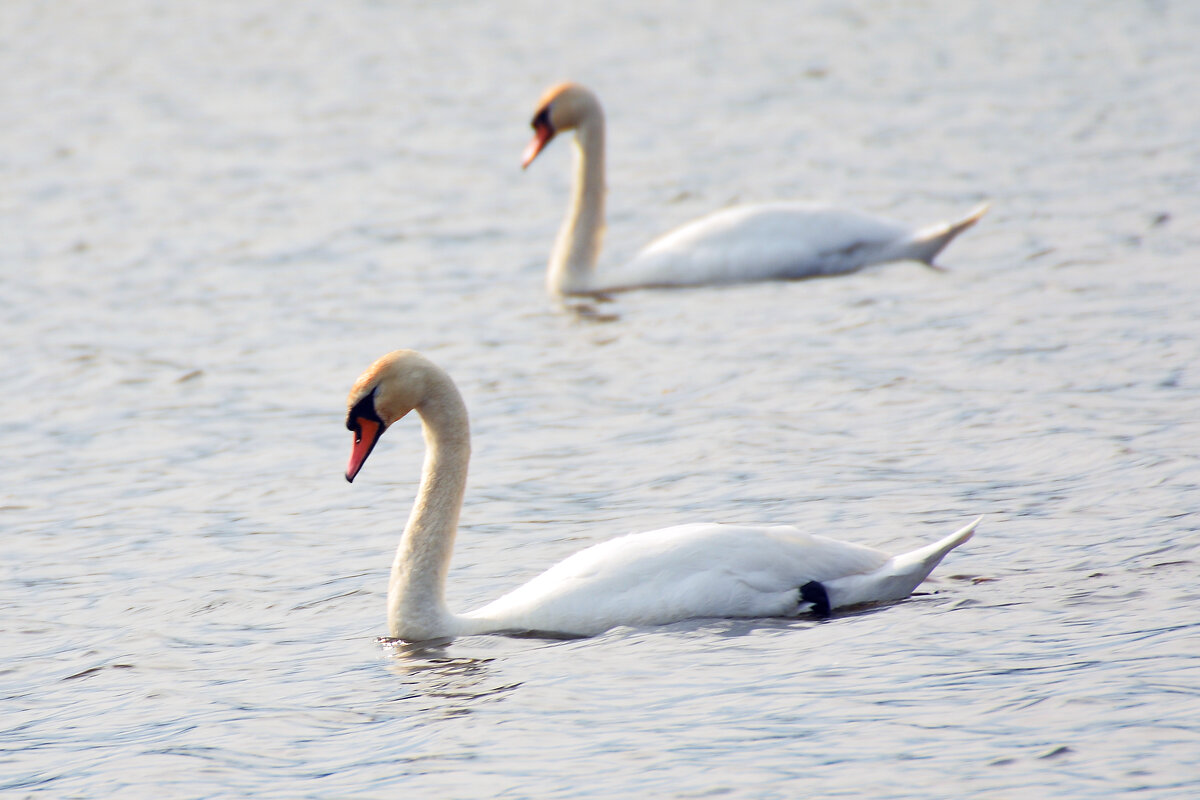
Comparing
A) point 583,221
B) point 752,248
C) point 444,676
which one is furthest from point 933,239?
point 444,676

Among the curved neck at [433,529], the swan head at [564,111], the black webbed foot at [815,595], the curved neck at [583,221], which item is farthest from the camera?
the swan head at [564,111]

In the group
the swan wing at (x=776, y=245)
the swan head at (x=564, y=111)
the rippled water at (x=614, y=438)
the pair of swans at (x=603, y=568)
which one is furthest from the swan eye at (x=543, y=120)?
the pair of swans at (x=603, y=568)

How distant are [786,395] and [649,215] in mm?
6777

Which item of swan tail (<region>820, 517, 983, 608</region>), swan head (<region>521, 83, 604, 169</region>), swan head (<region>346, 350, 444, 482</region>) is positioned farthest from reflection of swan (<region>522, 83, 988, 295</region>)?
swan tail (<region>820, 517, 983, 608</region>)

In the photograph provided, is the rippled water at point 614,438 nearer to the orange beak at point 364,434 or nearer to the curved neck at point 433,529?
the curved neck at point 433,529

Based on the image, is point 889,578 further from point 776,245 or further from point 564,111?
point 564,111

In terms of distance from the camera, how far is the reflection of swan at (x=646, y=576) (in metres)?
7.00

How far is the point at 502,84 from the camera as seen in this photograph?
84.4 ft

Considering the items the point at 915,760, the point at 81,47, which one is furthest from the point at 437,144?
the point at 915,760

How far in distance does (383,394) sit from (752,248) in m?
6.87

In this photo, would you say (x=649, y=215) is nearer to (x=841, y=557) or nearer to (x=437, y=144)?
(x=437, y=144)

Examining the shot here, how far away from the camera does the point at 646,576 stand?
276 inches

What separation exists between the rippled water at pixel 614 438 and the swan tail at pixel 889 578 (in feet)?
0.42

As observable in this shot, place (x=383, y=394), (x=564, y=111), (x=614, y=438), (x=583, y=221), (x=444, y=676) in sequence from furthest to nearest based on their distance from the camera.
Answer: (x=564, y=111) < (x=583, y=221) < (x=614, y=438) < (x=383, y=394) < (x=444, y=676)
